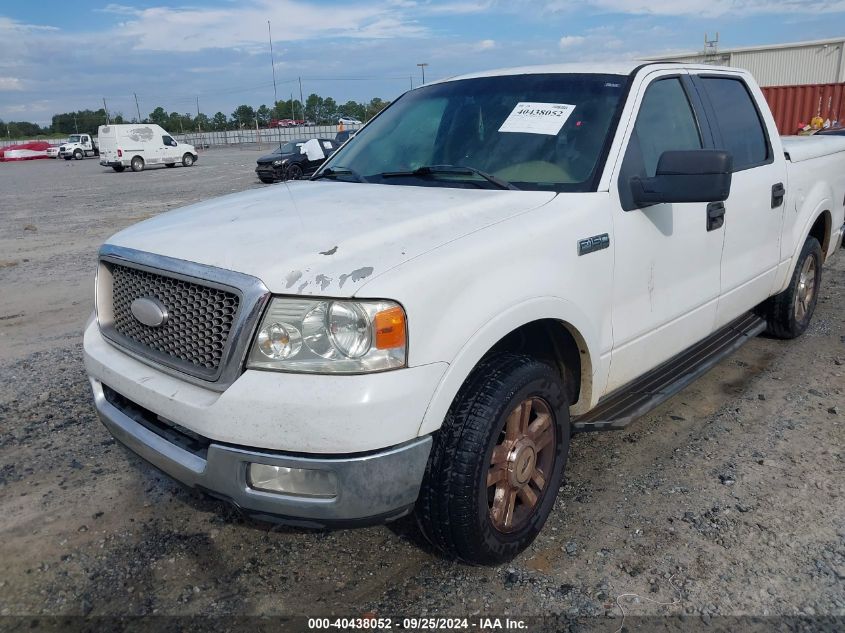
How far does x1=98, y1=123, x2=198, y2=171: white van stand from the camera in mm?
33500

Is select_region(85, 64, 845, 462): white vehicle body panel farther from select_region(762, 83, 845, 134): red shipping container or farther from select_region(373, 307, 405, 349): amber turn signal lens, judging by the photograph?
select_region(762, 83, 845, 134): red shipping container

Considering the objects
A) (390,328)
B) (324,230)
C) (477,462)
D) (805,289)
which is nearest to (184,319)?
(324,230)

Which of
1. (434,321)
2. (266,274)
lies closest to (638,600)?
(434,321)

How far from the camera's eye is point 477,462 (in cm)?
235

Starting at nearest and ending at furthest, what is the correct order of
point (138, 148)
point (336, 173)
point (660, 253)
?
point (660, 253), point (336, 173), point (138, 148)

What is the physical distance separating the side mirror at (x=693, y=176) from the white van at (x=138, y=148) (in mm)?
34920

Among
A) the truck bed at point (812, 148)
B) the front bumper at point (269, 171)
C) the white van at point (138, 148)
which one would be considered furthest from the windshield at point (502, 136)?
the white van at point (138, 148)

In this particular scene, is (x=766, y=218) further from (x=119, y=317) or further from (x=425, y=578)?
(x=119, y=317)

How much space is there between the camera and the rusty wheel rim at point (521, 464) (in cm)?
261

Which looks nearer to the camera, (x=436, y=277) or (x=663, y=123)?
(x=436, y=277)

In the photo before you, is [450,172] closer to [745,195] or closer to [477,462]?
[477,462]

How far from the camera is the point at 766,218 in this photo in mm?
4191

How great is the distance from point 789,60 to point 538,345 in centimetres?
2920

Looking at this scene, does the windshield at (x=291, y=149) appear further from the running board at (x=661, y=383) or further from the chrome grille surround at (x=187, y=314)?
the chrome grille surround at (x=187, y=314)
